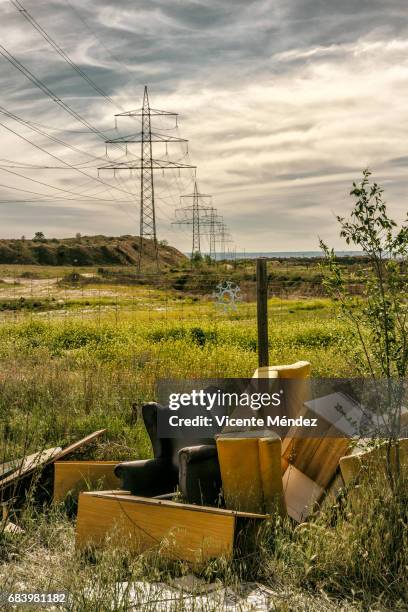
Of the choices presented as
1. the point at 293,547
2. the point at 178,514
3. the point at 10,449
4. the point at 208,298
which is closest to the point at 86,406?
the point at 10,449

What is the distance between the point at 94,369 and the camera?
328 inches

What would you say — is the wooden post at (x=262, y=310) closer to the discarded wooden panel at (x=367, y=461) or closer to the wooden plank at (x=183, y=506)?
the discarded wooden panel at (x=367, y=461)

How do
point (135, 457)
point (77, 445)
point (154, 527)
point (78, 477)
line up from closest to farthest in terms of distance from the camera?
point (154, 527)
point (78, 477)
point (77, 445)
point (135, 457)

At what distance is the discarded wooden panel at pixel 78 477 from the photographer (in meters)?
5.02

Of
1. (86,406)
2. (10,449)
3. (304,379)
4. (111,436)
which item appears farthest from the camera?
(86,406)

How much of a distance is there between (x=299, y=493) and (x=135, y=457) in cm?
171

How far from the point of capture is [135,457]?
557 cm

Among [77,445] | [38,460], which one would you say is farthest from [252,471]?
[77,445]

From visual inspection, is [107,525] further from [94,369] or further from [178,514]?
[94,369]

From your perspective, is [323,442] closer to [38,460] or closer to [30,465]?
[38,460]

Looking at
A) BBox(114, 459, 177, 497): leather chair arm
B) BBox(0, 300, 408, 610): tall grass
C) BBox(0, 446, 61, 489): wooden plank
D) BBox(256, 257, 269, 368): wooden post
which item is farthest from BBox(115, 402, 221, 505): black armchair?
BBox(256, 257, 269, 368): wooden post

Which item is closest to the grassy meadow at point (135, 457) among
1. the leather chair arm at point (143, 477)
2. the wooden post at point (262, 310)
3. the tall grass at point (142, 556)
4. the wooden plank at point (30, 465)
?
the tall grass at point (142, 556)

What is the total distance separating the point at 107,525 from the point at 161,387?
3.23m

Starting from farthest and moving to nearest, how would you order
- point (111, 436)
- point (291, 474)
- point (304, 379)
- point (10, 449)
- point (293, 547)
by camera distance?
point (111, 436), point (10, 449), point (304, 379), point (291, 474), point (293, 547)
